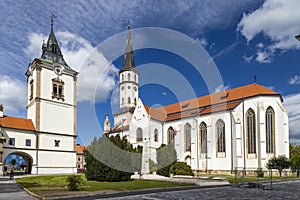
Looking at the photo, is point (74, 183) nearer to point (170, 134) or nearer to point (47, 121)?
point (47, 121)

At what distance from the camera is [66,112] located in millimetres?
46562

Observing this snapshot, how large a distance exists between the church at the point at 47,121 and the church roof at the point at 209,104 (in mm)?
15558

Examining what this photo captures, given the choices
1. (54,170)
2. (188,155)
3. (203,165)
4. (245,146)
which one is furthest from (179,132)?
(54,170)

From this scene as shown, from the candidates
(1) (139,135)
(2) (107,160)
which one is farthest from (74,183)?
(1) (139,135)

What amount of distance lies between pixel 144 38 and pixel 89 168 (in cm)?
1325

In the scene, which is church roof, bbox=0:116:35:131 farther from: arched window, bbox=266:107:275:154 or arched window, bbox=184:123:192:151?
arched window, bbox=266:107:275:154

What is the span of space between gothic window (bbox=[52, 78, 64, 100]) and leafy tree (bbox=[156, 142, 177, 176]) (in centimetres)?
2202

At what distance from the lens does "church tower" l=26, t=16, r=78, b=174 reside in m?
42.4

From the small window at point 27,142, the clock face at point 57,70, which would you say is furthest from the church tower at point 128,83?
the small window at point 27,142

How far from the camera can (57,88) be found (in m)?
45.8

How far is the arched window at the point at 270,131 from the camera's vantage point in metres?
38.3

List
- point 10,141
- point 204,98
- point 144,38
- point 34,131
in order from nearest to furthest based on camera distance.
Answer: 1. point 144,38
2. point 10,141
3. point 34,131
4. point 204,98

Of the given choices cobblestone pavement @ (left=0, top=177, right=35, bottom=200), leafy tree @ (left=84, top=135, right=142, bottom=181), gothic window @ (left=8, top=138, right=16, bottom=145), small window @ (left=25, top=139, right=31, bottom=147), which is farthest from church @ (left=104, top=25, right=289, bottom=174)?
cobblestone pavement @ (left=0, top=177, right=35, bottom=200)

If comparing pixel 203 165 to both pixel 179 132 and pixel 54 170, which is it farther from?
pixel 54 170
